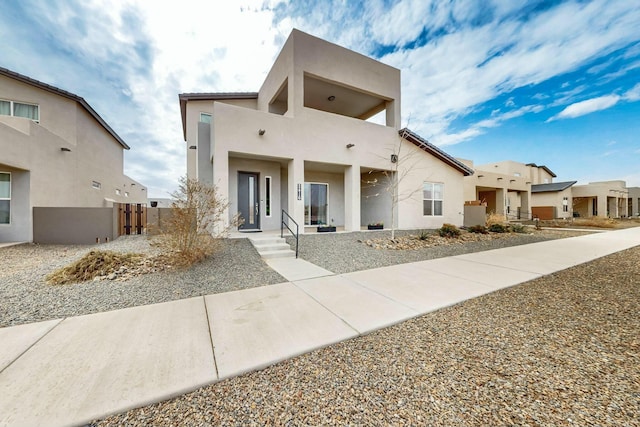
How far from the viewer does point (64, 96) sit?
38.1 feet

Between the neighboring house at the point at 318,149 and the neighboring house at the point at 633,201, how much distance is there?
1833 inches

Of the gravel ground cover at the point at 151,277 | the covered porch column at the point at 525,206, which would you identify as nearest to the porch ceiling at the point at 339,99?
the gravel ground cover at the point at 151,277

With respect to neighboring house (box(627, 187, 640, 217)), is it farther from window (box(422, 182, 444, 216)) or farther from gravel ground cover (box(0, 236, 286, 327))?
gravel ground cover (box(0, 236, 286, 327))

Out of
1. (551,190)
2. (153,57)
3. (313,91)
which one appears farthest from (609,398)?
(551,190)

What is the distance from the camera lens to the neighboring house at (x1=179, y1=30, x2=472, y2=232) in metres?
9.42

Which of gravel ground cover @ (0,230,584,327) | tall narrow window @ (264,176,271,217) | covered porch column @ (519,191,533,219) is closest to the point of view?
gravel ground cover @ (0,230,584,327)

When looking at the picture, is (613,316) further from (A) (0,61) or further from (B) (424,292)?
(A) (0,61)

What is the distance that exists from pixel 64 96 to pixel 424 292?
718 inches

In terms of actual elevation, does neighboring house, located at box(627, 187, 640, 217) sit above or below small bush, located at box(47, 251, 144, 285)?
above

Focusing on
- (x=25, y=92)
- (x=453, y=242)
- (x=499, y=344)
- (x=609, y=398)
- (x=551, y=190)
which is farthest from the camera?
(x=551, y=190)

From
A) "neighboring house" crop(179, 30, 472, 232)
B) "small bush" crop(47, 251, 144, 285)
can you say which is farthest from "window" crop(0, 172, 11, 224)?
"small bush" crop(47, 251, 144, 285)

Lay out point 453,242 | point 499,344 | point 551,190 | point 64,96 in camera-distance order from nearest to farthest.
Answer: point 499,344
point 453,242
point 64,96
point 551,190

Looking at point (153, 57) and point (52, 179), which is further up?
point (153, 57)

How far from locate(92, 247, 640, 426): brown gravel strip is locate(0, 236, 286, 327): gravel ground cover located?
8.83ft
